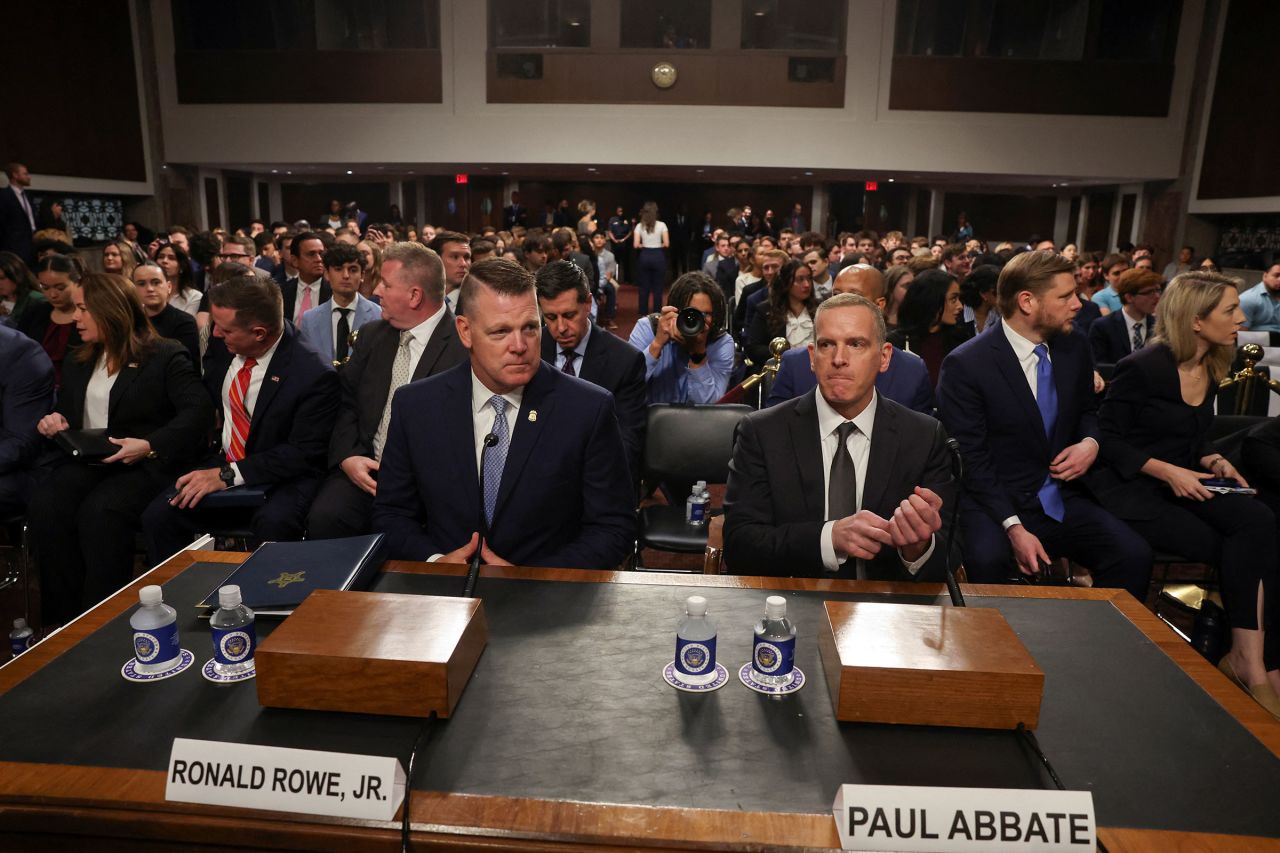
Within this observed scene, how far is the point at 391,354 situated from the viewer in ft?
11.3

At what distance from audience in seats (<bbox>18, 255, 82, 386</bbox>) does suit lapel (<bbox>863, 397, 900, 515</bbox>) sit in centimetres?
356

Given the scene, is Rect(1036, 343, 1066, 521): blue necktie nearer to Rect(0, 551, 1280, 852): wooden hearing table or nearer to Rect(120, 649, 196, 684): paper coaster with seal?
Rect(0, 551, 1280, 852): wooden hearing table

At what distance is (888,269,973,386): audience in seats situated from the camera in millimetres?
4426

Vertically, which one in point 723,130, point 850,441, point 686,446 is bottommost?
point 686,446

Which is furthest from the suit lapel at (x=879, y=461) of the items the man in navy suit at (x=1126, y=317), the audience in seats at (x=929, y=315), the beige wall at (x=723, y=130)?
the beige wall at (x=723, y=130)

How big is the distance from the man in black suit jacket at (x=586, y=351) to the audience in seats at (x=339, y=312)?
181 cm

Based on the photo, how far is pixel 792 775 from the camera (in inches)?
45.1

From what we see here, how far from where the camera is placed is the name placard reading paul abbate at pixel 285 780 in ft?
3.53

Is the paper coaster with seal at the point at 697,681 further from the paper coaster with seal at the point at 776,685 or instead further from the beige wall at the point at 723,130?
the beige wall at the point at 723,130

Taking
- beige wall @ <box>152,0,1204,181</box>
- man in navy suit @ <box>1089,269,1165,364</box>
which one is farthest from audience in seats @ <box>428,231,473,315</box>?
beige wall @ <box>152,0,1204,181</box>

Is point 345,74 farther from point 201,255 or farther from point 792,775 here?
point 792,775

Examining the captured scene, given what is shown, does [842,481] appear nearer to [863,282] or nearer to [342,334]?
[863,282]

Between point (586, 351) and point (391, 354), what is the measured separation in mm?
778

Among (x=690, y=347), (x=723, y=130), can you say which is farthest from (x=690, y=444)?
(x=723, y=130)
